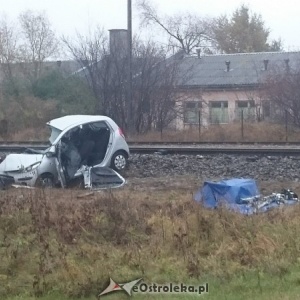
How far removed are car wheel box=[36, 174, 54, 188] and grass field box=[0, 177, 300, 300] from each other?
12.4ft

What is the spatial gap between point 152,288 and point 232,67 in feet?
174

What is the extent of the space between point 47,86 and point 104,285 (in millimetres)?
32542

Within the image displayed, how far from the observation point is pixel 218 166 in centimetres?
2197

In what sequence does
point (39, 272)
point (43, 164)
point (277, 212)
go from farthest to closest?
point (43, 164), point (277, 212), point (39, 272)

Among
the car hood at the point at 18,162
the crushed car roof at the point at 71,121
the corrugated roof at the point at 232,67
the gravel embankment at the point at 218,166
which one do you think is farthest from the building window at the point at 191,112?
the car hood at the point at 18,162

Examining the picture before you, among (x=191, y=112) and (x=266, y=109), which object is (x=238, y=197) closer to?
(x=266, y=109)

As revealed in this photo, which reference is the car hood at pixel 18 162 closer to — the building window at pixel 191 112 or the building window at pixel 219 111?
the building window at pixel 191 112

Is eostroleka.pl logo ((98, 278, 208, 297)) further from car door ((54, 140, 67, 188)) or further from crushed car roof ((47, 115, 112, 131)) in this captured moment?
crushed car roof ((47, 115, 112, 131))

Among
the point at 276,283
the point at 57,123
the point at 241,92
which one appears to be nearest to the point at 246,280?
the point at 276,283

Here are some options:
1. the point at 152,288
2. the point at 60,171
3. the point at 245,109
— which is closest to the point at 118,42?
the point at 245,109

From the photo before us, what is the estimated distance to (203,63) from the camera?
62781mm

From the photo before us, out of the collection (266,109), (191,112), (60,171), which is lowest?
(191,112)

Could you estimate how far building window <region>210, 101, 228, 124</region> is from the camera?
47.4 meters

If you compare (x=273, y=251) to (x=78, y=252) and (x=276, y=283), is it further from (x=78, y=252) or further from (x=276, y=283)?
(x=78, y=252)
